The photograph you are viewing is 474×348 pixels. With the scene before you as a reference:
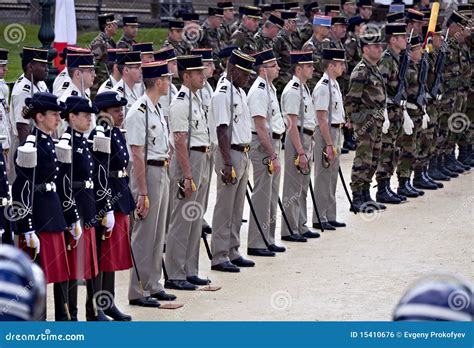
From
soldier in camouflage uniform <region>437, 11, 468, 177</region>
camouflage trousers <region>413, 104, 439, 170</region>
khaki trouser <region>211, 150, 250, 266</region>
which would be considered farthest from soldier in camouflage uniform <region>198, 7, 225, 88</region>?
khaki trouser <region>211, 150, 250, 266</region>

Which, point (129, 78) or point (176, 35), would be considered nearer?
point (129, 78)

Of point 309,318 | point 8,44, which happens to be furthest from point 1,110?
point 8,44

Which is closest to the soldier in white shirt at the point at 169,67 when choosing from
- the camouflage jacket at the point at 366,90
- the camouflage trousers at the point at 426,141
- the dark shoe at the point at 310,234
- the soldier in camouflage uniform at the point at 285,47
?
the dark shoe at the point at 310,234

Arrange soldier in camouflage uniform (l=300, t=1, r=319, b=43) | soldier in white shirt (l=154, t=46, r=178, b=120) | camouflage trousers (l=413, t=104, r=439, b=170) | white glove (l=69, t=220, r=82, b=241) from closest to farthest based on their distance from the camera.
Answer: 1. white glove (l=69, t=220, r=82, b=241)
2. soldier in white shirt (l=154, t=46, r=178, b=120)
3. camouflage trousers (l=413, t=104, r=439, b=170)
4. soldier in camouflage uniform (l=300, t=1, r=319, b=43)

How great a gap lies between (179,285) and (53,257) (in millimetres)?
2202

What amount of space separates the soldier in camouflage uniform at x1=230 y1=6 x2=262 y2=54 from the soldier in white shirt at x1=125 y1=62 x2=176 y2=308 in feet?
27.5

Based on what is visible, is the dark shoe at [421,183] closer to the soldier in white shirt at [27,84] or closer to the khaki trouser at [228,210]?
the khaki trouser at [228,210]

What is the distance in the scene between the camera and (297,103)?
39.2 ft

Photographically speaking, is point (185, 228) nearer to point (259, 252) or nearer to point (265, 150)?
point (259, 252)

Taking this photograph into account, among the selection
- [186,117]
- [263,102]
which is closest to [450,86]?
[263,102]

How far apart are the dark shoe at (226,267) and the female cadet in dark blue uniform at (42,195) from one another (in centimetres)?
283

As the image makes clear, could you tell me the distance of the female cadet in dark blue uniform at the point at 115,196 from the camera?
8.59 m

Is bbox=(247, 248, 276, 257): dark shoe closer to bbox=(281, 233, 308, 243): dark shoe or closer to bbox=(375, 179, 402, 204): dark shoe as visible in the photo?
bbox=(281, 233, 308, 243): dark shoe

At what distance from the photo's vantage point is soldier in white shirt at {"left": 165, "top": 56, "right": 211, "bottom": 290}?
986 cm
